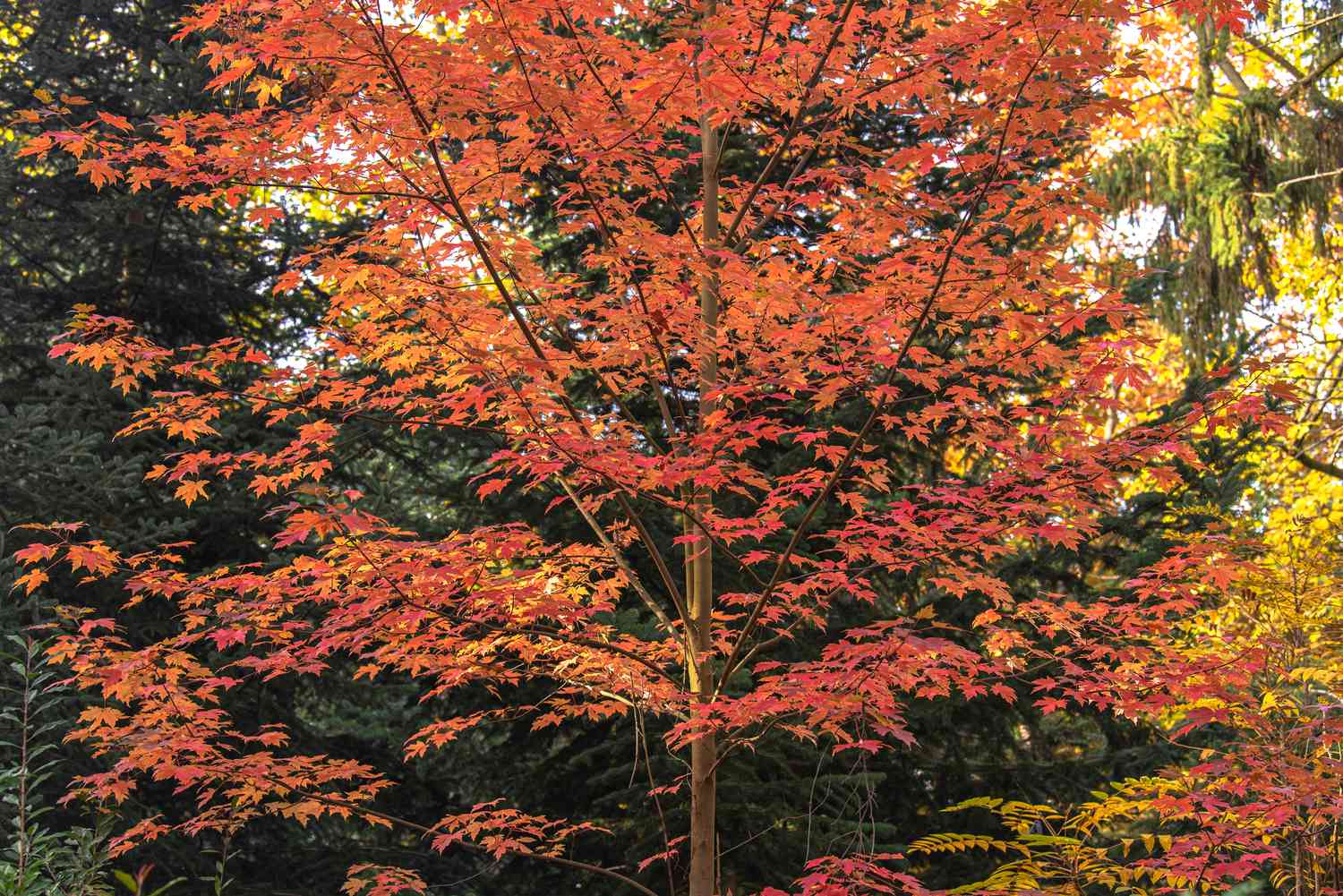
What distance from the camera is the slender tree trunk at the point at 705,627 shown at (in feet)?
14.6

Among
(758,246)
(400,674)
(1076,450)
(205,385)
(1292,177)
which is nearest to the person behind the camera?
(1076,450)

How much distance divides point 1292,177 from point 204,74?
447 inches

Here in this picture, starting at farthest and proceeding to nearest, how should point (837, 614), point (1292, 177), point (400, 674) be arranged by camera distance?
point (1292, 177) < point (400, 674) < point (837, 614)

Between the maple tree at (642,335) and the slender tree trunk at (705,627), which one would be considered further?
the slender tree trunk at (705,627)

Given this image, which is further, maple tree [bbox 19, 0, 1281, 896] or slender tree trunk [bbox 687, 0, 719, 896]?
slender tree trunk [bbox 687, 0, 719, 896]

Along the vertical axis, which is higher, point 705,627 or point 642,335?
point 642,335

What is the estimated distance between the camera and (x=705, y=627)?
4.67m

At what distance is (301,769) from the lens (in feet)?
16.1

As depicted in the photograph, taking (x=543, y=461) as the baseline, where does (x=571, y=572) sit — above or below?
below

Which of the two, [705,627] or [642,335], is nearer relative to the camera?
[642,335]

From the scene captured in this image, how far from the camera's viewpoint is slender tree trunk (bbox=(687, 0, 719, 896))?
445 cm

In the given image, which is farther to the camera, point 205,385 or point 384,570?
point 205,385

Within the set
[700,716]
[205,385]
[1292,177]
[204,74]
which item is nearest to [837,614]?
[700,716]

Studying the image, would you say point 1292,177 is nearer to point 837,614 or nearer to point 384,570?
point 837,614
